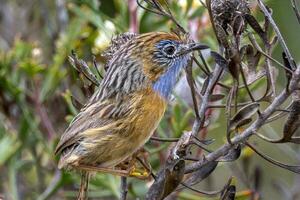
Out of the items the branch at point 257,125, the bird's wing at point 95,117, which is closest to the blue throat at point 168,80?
the bird's wing at point 95,117

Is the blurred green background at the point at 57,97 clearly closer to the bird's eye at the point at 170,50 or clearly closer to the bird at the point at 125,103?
the bird at the point at 125,103

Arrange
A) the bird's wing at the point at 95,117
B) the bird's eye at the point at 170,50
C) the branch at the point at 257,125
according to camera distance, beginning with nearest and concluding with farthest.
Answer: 1. the branch at the point at 257,125
2. the bird's wing at the point at 95,117
3. the bird's eye at the point at 170,50

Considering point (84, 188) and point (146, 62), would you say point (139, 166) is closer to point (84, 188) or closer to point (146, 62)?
point (84, 188)

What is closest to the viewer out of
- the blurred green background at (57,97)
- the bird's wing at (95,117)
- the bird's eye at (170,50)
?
the bird's wing at (95,117)

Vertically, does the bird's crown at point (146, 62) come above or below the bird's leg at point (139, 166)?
above

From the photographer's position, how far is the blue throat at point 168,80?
299 cm

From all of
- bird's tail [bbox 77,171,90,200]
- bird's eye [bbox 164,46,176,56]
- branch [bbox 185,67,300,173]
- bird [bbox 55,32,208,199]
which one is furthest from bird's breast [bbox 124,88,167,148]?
branch [bbox 185,67,300,173]

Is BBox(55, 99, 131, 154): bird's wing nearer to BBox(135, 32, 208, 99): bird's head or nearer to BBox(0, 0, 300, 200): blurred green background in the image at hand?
BBox(135, 32, 208, 99): bird's head

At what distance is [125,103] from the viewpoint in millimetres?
2869

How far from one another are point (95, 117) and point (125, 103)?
12 centimetres

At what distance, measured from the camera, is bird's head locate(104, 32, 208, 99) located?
9.68 feet

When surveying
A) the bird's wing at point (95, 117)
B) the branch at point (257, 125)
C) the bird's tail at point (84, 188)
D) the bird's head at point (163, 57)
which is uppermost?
the bird's head at point (163, 57)

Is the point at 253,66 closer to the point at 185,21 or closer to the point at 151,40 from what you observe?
the point at 151,40

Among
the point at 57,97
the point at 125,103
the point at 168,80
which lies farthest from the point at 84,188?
the point at 57,97
